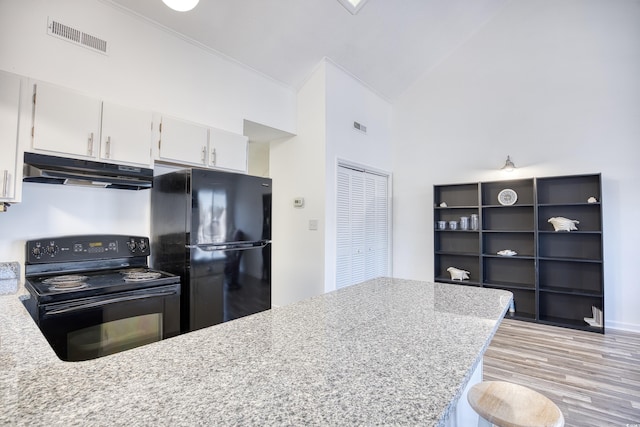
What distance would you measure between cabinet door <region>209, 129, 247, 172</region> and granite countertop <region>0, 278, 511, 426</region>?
1.98 meters

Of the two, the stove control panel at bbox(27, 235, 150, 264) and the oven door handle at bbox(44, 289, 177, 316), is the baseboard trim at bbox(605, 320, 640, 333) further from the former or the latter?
the stove control panel at bbox(27, 235, 150, 264)

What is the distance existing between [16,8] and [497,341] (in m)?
4.79

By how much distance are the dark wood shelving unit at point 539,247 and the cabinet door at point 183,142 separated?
10.9ft

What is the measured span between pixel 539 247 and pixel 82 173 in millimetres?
4812

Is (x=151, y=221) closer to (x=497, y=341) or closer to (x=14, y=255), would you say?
(x=14, y=255)

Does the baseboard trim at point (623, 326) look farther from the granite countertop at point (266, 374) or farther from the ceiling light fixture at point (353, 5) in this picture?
the ceiling light fixture at point (353, 5)

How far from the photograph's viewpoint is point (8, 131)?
186cm

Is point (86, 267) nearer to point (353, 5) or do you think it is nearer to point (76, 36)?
point (76, 36)

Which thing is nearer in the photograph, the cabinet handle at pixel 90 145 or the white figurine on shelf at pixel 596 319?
the cabinet handle at pixel 90 145

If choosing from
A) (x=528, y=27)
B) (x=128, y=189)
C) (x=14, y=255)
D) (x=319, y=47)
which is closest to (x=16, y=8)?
(x=128, y=189)

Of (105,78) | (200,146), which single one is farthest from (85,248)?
(105,78)


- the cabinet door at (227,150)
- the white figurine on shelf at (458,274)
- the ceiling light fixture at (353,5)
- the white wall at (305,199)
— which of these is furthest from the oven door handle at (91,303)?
the white figurine on shelf at (458,274)

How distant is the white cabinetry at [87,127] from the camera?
198 cm

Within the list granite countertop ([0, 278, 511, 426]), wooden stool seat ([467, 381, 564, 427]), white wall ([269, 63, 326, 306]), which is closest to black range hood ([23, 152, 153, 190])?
granite countertop ([0, 278, 511, 426])
